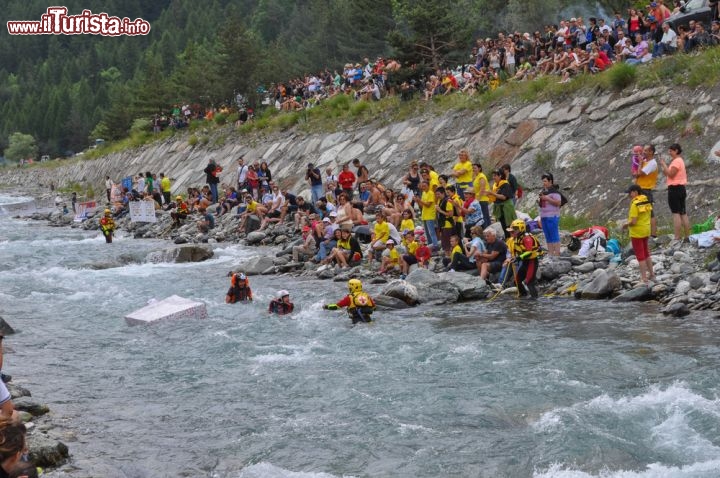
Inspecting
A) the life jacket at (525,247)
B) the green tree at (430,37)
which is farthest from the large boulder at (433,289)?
the green tree at (430,37)

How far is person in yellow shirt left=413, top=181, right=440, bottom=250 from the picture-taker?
2036 cm

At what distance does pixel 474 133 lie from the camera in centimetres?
2706

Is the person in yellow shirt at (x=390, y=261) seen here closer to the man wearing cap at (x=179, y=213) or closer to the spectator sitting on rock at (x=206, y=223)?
the spectator sitting on rock at (x=206, y=223)

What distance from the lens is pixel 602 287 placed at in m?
15.5

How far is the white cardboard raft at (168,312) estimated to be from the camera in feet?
54.9

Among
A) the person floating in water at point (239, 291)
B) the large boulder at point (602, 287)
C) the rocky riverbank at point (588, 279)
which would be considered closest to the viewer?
the rocky riverbank at point (588, 279)

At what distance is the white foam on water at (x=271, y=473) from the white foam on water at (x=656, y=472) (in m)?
2.12

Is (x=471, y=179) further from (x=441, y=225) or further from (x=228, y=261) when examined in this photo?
(x=228, y=261)

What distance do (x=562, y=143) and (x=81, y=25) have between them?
168 metres

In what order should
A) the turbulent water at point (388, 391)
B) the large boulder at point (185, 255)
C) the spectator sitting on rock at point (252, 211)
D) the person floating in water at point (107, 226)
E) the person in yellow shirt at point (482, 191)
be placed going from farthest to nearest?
the person floating in water at point (107, 226) → the spectator sitting on rock at point (252, 211) → the large boulder at point (185, 255) → the person in yellow shirt at point (482, 191) → the turbulent water at point (388, 391)

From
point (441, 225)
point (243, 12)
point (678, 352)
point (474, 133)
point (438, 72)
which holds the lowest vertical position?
point (678, 352)

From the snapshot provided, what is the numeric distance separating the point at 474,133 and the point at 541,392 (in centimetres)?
1731

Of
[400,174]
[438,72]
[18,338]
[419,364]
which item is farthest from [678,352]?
[438,72]

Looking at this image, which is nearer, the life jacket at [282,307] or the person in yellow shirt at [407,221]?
the life jacket at [282,307]
